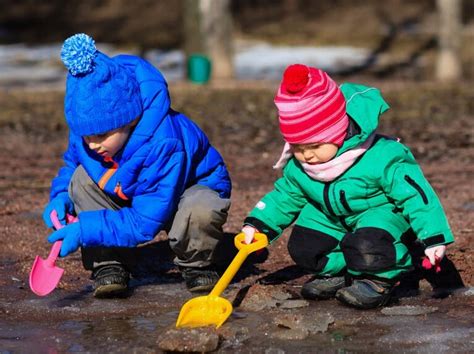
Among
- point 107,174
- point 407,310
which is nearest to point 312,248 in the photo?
point 407,310

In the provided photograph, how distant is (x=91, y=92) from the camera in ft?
12.6

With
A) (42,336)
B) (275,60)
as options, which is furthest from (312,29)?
(42,336)

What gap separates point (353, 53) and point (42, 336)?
1709cm

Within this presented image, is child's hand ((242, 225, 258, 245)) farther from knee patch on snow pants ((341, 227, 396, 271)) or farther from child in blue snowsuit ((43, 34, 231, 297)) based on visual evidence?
knee patch on snow pants ((341, 227, 396, 271))

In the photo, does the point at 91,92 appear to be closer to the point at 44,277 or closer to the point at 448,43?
the point at 44,277

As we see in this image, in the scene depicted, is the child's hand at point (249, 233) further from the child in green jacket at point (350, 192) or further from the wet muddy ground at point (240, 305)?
the wet muddy ground at point (240, 305)

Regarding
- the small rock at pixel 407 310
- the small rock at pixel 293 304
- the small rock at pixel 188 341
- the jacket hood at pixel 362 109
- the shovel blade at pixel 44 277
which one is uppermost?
the jacket hood at pixel 362 109

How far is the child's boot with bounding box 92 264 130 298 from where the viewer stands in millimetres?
4137

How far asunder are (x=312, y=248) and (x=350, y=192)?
0.99 ft

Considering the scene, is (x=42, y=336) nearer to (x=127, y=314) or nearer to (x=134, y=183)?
(x=127, y=314)

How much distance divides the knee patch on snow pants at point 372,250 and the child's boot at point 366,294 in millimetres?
67

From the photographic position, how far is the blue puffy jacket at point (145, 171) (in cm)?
393

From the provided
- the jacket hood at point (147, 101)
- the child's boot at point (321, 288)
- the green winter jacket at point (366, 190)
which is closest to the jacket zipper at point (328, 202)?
the green winter jacket at point (366, 190)

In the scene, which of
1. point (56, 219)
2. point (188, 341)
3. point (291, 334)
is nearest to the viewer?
point (188, 341)
